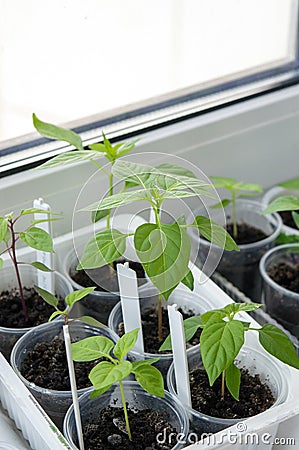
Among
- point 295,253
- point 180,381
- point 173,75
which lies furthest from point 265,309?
point 173,75

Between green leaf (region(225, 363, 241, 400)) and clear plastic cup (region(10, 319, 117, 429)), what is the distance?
178 mm

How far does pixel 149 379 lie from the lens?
93 centimetres

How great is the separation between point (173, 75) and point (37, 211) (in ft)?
1.53

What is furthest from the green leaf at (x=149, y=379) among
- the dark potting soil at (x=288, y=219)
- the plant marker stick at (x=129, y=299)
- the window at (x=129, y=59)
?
the dark potting soil at (x=288, y=219)

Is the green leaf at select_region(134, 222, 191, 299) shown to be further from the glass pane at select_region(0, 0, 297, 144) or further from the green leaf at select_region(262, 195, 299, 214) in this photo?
the glass pane at select_region(0, 0, 297, 144)

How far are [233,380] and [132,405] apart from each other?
0.14m

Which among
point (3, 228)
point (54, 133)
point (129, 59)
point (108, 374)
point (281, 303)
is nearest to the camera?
point (108, 374)

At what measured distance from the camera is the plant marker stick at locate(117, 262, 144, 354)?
1.01 metres

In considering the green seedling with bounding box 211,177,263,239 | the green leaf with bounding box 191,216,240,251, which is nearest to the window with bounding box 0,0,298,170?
the green seedling with bounding box 211,177,263,239

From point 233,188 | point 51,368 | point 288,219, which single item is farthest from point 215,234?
point 288,219

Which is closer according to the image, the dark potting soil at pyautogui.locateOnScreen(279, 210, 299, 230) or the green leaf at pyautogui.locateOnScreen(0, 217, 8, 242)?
the green leaf at pyautogui.locateOnScreen(0, 217, 8, 242)

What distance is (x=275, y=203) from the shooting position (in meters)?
1.23

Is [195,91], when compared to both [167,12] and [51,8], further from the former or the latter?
[51,8]

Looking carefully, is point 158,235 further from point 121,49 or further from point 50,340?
point 121,49
